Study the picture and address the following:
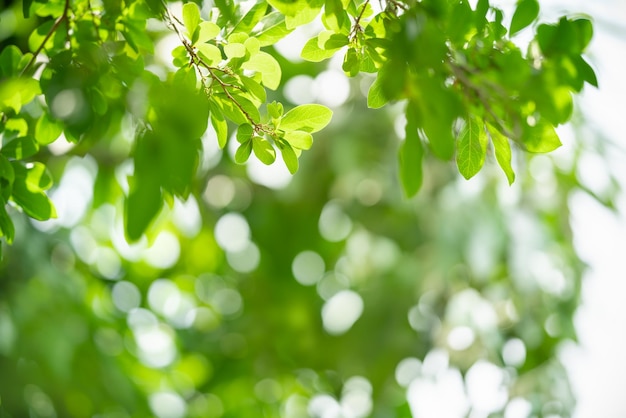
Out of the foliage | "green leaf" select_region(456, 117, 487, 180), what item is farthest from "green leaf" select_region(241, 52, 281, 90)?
"green leaf" select_region(456, 117, 487, 180)

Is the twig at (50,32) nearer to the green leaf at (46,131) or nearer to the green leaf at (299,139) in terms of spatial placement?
the green leaf at (46,131)

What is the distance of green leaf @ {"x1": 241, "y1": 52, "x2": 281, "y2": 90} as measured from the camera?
0.37m

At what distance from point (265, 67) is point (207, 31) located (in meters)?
0.04

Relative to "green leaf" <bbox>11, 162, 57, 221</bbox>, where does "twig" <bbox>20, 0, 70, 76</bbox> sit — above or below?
above

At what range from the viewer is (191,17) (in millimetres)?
354

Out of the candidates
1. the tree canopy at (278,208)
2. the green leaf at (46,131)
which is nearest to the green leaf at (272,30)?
the tree canopy at (278,208)

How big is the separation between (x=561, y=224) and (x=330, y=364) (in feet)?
2.24

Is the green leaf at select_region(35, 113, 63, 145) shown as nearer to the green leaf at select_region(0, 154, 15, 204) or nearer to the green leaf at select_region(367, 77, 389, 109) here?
the green leaf at select_region(0, 154, 15, 204)

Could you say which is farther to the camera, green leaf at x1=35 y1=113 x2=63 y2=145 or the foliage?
green leaf at x1=35 y1=113 x2=63 y2=145

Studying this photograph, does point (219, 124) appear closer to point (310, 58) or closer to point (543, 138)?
point (310, 58)

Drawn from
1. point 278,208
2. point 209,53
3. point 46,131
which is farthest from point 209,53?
point 278,208

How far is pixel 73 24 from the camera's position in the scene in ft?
1.30

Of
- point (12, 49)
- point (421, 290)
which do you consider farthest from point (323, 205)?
point (12, 49)

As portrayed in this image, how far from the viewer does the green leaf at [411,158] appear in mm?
312
